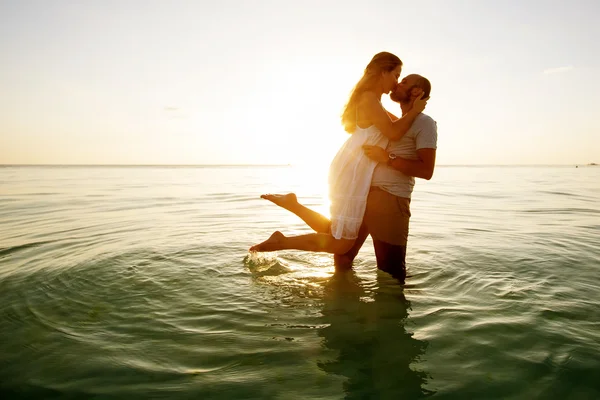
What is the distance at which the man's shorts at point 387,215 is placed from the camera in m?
4.24

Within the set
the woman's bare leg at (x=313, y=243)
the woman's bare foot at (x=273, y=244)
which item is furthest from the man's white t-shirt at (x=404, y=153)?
the woman's bare foot at (x=273, y=244)

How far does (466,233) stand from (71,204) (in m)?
12.8

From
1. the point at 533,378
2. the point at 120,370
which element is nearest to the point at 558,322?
the point at 533,378

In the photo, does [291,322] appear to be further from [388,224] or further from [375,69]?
[375,69]

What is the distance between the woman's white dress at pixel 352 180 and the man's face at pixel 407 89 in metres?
0.47

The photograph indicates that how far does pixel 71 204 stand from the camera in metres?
14.0

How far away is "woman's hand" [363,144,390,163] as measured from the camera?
13.5ft

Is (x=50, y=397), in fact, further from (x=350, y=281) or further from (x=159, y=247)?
(x=159, y=247)

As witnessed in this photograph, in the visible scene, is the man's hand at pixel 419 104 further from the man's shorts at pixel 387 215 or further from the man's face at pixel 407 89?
the man's shorts at pixel 387 215

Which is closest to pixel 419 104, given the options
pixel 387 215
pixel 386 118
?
pixel 386 118

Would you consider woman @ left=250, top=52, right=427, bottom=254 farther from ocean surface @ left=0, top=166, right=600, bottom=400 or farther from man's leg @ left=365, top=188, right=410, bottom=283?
ocean surface @ left=0, top=166, right=600, bottom=400

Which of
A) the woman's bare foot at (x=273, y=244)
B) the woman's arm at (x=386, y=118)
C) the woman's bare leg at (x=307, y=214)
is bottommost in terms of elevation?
the woman's bare foot at (x=273, y=244)

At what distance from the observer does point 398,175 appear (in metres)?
4.22

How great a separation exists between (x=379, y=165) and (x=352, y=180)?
337 mm
